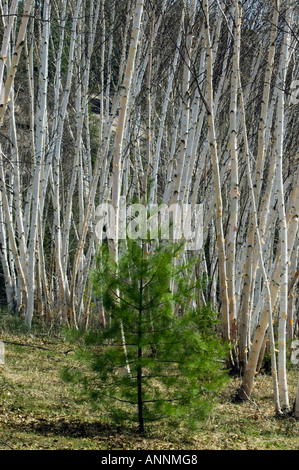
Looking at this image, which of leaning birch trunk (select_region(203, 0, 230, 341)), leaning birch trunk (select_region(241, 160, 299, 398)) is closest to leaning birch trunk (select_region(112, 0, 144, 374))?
leaning birch trunk (select_region(203, 0, 230, 341))

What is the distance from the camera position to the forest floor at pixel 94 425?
4371 millimetres

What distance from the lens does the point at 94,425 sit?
Result: 484cm

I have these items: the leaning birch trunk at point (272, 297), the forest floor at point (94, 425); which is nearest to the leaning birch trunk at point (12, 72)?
the forest floor at point (94, 425)

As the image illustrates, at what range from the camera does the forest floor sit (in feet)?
14.3

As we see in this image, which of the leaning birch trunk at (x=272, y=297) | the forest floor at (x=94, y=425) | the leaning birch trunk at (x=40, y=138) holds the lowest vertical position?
the forest floor at (x=94, y=425)

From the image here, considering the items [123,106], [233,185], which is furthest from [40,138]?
[233,185]

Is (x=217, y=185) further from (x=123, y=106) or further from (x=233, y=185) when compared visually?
(x=123, y=106)

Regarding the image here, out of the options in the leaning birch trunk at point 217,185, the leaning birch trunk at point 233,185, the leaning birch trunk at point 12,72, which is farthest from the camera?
the leaning birch trunk at point 233,185

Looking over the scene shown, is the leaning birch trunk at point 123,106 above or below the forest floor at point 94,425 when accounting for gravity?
above

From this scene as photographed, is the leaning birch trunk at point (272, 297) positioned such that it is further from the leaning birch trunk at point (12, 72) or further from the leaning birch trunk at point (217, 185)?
the leaning birch trunk at point (12, 72)

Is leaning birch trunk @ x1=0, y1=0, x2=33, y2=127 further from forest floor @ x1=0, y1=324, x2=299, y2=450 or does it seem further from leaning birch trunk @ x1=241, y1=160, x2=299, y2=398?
leaning birch trunk @ x1=241, y1=160, x2=299, y2=398

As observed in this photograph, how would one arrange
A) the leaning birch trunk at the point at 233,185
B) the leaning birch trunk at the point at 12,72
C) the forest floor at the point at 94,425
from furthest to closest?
the leaning birch trunk at the point at 233,185 < the forest floor at the point at 94,425 < the leaning birch trunk at the point at 12,72
